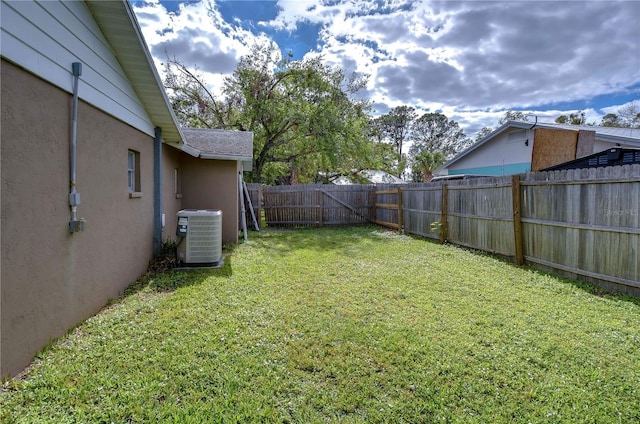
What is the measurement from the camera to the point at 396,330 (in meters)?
3.38

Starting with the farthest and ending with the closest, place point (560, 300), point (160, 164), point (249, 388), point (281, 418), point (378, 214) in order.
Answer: point (378, 214)
point (160, 164)
point (560, 300)
point (249, 388)
point (281, 418)

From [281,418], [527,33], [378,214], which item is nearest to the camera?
[281,418]

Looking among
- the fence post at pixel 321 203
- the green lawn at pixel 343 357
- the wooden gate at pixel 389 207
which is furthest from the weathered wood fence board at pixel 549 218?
the fence post at pixel 321 203

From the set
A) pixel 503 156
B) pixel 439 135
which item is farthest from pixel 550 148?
pixel 439 135

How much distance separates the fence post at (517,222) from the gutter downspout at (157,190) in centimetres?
720

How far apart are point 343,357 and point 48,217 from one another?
301cm

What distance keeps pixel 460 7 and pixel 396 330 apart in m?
7.44

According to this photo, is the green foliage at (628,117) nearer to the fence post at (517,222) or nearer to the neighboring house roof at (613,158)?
the neighboring house roof at (613,158)

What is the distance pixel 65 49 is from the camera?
3035 millimetres

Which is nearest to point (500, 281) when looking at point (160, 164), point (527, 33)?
point (160, 164)

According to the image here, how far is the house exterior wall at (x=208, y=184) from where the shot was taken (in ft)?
27.4

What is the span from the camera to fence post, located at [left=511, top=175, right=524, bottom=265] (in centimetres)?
619

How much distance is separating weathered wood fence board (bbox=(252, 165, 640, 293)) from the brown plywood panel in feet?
19.5

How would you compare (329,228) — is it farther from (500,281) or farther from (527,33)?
(527,33)
